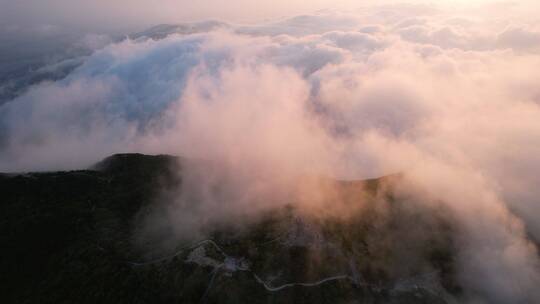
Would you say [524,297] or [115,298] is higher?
[115,298]

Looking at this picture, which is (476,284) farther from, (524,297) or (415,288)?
(415,288)

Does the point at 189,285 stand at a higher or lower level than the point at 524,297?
higher

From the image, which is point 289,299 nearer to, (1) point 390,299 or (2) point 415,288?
(1) point 390,299

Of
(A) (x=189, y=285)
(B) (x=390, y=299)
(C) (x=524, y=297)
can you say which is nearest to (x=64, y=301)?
(A) (x=189, y=285)

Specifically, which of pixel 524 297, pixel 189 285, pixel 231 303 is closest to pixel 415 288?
pixel 524 297

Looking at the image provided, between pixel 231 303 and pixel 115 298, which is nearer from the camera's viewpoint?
pixel 231 303

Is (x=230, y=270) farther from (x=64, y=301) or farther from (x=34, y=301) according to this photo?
(x=34, y=301)

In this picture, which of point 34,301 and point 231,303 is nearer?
point 231,303
